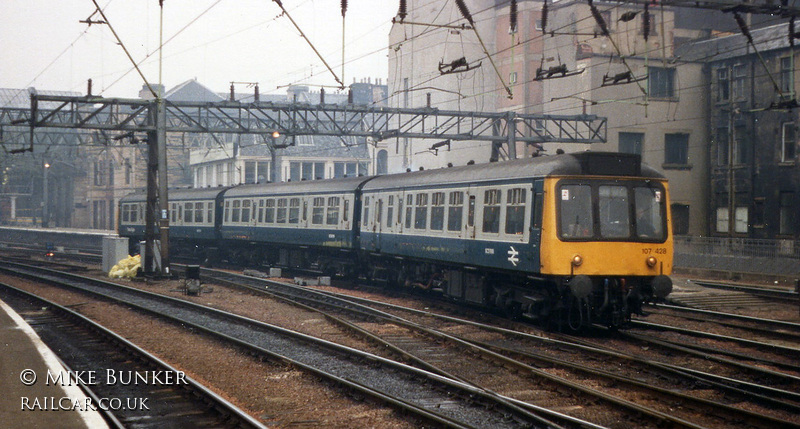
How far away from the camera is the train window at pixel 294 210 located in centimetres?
3037

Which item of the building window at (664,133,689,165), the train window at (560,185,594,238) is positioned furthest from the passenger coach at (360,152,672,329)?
the building window at (664,133,689,165)

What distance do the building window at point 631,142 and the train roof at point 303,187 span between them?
2003 centimetres

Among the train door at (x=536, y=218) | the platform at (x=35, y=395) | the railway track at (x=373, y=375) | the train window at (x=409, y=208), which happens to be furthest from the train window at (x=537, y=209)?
the platform at (x=35, y=395)

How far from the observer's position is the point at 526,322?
57.7ft

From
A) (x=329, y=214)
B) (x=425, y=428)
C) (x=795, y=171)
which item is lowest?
(x=425, y=428)

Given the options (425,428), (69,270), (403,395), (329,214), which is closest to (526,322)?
(403,395)

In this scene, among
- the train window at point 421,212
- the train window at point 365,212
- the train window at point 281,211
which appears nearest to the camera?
the train window at point 421,212

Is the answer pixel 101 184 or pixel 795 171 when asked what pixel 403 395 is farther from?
pixel 101 184

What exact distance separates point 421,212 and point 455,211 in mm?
2162

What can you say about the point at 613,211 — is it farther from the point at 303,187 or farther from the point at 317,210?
the point at 303,187

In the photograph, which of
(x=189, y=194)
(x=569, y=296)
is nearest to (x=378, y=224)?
(x=569, y=296)

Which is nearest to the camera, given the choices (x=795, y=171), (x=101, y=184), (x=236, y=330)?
(x=236, y=330)

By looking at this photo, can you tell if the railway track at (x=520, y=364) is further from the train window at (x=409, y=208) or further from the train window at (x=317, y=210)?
the train window at (x=317, y=210)

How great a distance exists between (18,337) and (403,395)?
7.40 meters
